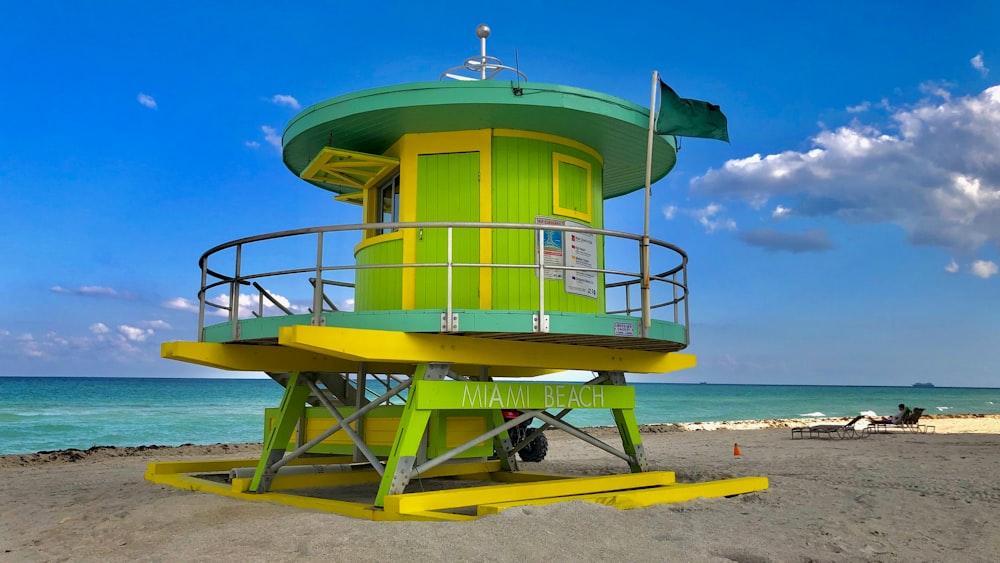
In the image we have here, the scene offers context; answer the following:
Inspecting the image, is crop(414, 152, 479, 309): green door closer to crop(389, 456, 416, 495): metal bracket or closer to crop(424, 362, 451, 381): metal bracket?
crop(424, 362, 451, 381): metal bracket

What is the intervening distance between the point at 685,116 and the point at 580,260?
2.29 metres

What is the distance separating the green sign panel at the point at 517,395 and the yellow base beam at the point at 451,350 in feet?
0.82

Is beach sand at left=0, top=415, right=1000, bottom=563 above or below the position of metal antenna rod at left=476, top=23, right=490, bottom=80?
below

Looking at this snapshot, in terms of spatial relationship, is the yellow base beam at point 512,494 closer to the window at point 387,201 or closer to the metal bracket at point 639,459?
the metal bracket at point 639,459

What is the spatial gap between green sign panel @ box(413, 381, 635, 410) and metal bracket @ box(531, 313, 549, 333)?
0.92 m

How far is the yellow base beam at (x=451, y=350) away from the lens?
8.08 metres

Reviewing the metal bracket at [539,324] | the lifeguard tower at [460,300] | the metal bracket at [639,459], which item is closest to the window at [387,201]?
the lifeguard tower at [460,300]

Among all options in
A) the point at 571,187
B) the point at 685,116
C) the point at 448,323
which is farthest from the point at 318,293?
the point at 685,116

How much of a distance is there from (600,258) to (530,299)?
4.59 feet

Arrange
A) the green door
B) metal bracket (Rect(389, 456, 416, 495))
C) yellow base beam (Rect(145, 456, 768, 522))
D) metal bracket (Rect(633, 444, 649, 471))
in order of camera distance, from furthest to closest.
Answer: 1. metal bracket (Rect(633, 444, 649, 471))
2. the green door
3. metal bracket (Rect(389, 456, 416, 495))
4. yellow base beam (Rect(145, 456, 768, 522))

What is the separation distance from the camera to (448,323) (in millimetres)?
8375

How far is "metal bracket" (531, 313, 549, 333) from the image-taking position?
8555 millimetres

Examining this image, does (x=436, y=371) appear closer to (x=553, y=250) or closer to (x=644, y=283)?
(x=553, y=250)

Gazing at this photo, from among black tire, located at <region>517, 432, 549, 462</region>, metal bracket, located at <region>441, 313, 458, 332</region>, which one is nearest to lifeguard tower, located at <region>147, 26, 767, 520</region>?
metal bracket, located at <region>441, 313, 458, 332</region>
